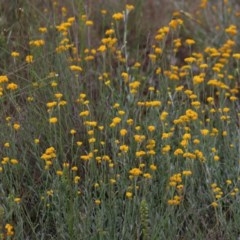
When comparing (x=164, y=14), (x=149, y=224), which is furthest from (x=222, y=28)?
(x=149, y=224)

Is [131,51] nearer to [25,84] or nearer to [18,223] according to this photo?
[25,84]

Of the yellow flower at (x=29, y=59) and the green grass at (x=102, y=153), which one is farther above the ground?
the yellow flower at (x=29, y=59)

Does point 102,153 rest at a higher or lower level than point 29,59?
lower

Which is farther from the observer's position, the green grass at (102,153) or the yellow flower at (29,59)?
the yellow flower at (29,59)

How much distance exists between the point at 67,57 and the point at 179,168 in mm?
1015

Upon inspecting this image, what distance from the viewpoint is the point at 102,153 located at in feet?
12.2

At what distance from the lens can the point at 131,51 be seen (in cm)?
515

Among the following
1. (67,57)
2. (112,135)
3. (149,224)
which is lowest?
(149,224)

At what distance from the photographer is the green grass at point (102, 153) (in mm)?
3221

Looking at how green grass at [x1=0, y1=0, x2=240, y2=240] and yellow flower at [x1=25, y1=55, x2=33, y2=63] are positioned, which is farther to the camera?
yellow flower at [x1=25, y1=55, x2=33, y2=63]

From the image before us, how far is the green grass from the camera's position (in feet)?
10.6

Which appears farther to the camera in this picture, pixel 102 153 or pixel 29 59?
pixel 29 59

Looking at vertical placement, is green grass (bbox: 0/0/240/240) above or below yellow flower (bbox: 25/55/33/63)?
below

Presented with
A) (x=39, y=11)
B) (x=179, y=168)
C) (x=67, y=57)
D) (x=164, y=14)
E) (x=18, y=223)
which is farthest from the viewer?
(x=164, y=14)
